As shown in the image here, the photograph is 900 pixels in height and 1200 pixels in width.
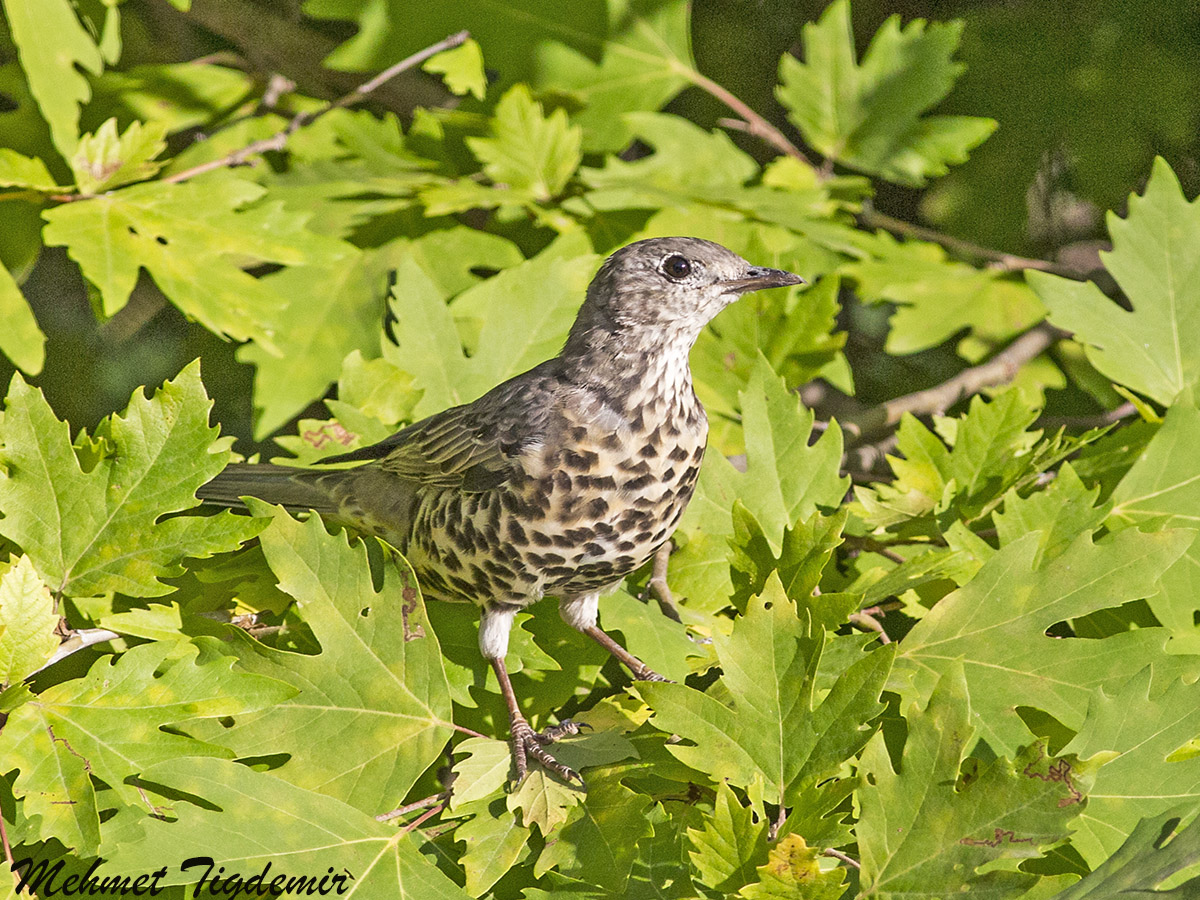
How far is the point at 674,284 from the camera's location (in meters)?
1.82

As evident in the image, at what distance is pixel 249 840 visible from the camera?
1.28 metres

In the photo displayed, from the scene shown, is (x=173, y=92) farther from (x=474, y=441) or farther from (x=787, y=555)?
(x=787, y=555)

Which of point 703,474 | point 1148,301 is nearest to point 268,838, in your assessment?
point 703,474

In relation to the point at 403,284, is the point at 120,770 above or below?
below

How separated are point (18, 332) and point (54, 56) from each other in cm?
63

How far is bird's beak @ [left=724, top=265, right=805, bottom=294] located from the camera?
5.97 feet

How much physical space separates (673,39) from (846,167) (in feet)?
2.02

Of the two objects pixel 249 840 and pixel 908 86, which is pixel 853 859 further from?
pixel 908 86

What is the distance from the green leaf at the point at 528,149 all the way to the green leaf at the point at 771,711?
1.46 metres

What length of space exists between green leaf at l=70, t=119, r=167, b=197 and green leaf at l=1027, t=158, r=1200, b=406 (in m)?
1.72

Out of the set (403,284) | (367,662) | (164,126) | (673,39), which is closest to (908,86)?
(673,39)

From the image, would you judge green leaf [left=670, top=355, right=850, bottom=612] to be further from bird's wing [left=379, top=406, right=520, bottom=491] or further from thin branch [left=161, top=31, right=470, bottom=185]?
thin branch [left=161, top=31, right=470, bottom=185]

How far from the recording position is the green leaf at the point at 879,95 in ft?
9.43

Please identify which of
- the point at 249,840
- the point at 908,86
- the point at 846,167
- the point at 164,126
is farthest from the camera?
the point at 846,167
